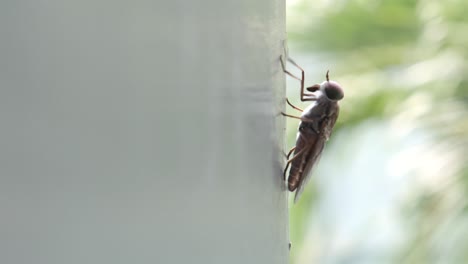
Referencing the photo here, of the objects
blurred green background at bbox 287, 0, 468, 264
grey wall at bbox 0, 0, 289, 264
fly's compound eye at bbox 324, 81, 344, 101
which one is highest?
grey wall at bbox 0, 0, 289, 264

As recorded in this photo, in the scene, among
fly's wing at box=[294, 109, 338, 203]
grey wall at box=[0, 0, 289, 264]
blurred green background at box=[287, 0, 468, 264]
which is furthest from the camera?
blurred green background at box=[287, 0, 468, 264]

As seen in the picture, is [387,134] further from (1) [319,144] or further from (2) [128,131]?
(2) [128,131]

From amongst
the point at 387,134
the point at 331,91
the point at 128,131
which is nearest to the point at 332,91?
the point at 331,91

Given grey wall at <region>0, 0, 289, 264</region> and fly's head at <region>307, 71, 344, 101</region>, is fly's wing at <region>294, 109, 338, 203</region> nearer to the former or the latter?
fly's head at <region>307, 71, 344, 101</region>

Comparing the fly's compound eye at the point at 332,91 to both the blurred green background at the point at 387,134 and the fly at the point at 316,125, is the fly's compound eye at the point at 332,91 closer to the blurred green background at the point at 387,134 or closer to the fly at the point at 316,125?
the fly at the point at 316,125

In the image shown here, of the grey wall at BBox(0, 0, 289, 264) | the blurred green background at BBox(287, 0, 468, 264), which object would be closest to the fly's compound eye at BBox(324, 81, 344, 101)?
the grey wall at BBox(0, 0, 289, 264)

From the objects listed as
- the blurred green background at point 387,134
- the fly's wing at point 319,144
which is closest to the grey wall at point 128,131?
the fly's wing at point 319,144

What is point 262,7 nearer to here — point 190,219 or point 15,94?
point 190,219

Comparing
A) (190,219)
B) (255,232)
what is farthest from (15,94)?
(255,232)
